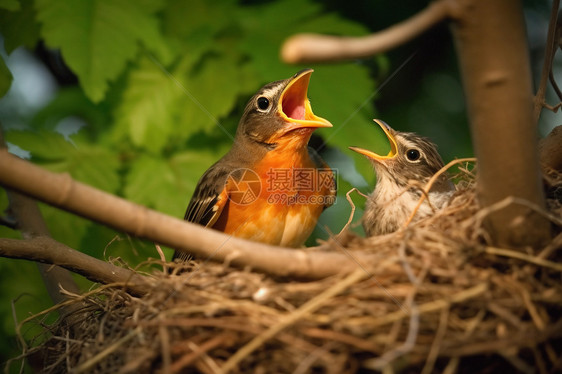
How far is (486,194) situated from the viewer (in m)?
2.29

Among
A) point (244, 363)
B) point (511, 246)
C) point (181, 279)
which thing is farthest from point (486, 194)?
point (181, 279)

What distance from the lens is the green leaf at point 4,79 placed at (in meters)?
3.74

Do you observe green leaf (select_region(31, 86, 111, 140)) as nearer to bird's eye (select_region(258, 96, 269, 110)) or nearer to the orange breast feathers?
bird's eye (select_region(258, 96, 269, 110))

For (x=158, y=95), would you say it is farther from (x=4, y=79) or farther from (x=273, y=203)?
(x=273, y=203)

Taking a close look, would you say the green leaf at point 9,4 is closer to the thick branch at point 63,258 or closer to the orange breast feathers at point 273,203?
the thick branch at point 63,258

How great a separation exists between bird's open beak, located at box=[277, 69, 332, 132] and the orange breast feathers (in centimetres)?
28

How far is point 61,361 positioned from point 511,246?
235 cm

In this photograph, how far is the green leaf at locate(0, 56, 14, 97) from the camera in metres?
3.74

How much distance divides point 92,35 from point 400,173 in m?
2.40

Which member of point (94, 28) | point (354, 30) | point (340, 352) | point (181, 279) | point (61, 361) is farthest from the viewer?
point (354, 30)

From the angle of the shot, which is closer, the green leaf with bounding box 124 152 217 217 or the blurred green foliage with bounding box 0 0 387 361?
the blurred green foliage with bounding box 0 0 387 361

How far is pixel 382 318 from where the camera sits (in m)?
2.19

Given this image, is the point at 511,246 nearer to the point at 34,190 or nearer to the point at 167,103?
the point at 34,190

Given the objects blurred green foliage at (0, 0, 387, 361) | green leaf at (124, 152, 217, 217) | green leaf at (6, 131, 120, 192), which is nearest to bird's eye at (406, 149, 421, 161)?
blurred green foliage at (0, 0, 387, 361)
